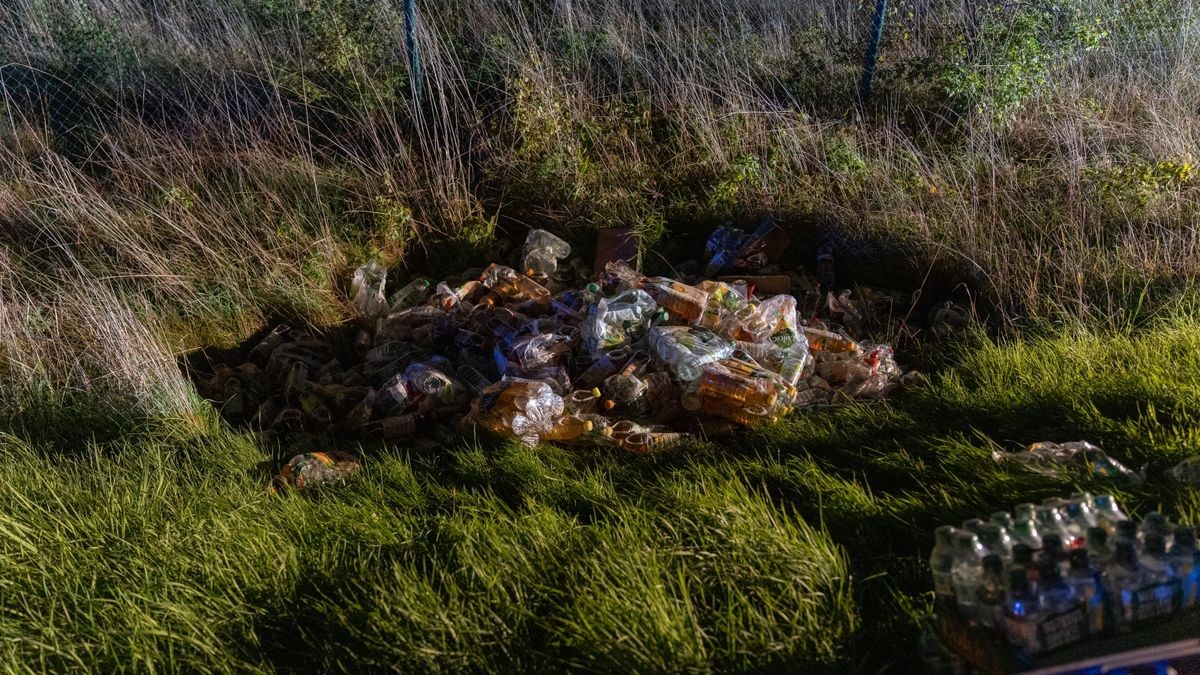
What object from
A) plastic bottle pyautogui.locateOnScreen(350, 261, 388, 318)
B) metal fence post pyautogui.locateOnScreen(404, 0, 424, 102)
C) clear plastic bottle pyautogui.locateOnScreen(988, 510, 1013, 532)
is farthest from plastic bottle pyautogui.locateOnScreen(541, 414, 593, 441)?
metal fence post pyautogui.locateOnScreen(404, 0, 424, 102)

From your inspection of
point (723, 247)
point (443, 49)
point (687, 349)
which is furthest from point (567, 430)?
point (443, 49)

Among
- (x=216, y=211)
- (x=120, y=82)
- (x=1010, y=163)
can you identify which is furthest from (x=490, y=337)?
(x=120, y=82)

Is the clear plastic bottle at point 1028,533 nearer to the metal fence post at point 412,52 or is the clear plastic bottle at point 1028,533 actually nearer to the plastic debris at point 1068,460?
the plastic debris at point 1068,460

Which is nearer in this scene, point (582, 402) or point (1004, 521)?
point (1004, 521)

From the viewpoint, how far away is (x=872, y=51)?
6.59m

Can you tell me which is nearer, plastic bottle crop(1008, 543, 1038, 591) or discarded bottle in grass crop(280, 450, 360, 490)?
plastic bottle crop(1008, 543, 1038, 591)

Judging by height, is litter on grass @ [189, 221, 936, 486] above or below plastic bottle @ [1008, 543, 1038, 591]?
below

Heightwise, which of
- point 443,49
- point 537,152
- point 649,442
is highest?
point 443,49

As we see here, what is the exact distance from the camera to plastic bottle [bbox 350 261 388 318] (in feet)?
18.1

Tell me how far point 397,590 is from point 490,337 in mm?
2400

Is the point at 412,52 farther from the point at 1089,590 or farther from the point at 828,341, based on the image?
the point at 1089,590

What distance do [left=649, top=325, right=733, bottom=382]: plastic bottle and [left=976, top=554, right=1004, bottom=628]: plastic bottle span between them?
7.77 feet

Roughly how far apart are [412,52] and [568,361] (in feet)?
9.00

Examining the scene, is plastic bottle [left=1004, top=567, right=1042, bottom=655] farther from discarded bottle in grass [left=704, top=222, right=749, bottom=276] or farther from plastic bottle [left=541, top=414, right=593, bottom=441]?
discarded bottle in grass [left=704, top=222, right=749, bottom=276]
